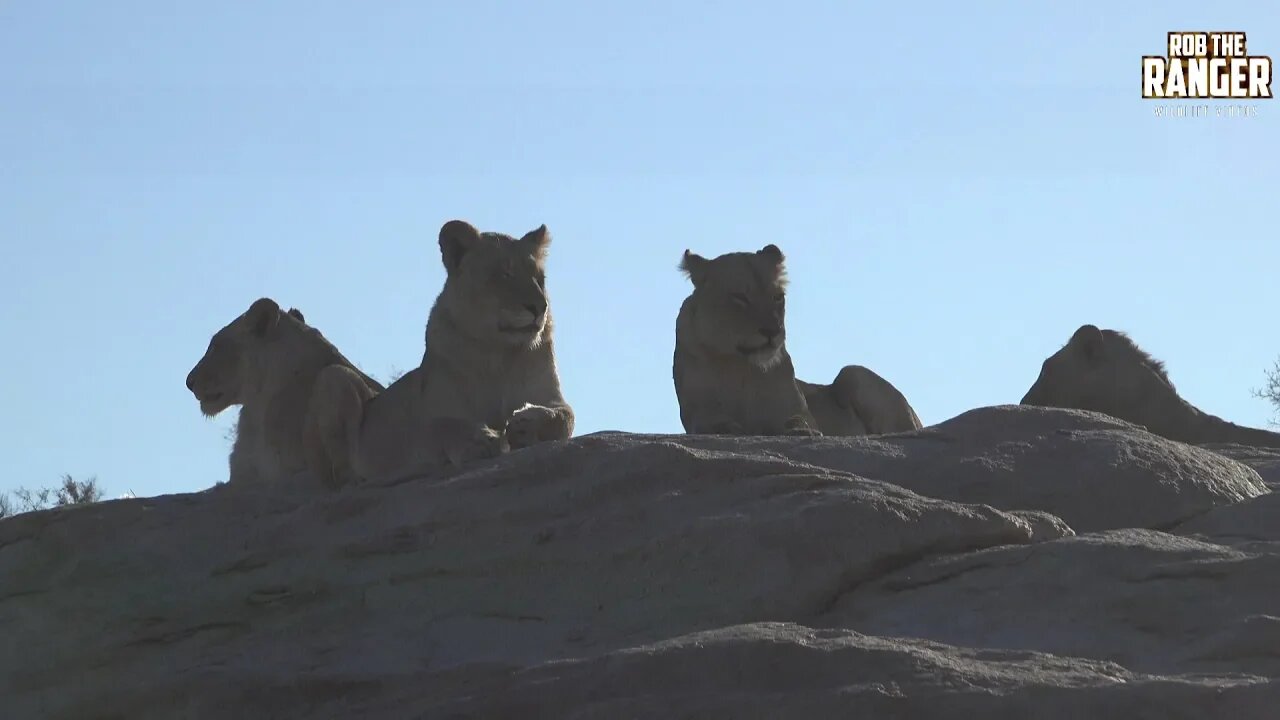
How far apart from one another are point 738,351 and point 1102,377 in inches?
102

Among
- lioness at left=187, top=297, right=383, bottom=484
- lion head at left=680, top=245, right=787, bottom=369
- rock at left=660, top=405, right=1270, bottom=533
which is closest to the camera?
rock at left=660, top=405, right=1270, bottom=533

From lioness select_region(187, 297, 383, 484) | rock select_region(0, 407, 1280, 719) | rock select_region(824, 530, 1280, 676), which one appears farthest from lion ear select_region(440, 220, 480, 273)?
rock select_region(824, 530, 1280, 676)

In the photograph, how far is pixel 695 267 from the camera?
1309 centimetres

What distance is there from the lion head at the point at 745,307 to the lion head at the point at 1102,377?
6.17ft

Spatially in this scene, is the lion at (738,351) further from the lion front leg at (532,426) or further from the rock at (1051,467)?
the rock at (1051,467)

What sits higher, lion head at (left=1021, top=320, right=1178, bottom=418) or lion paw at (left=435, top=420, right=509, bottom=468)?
lion head at (left=1021, top=320, right=1178, bottom=418)

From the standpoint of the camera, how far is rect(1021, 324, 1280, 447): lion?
13234 millimetres

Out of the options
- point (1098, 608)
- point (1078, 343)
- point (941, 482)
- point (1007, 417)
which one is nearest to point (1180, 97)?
point (1078, 343)

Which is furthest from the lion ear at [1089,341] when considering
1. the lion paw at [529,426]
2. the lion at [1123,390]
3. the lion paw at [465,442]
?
the lion paw at [465,442]

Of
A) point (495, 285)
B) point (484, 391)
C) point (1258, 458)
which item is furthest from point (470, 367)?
point (1258, 458)

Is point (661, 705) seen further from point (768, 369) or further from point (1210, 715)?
point (768, 369)

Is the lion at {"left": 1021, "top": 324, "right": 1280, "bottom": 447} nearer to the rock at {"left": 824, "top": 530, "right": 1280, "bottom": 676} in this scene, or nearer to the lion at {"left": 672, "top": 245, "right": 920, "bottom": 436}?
the lion at {"left": 672, "top": 245, "right": 920, "bottom": 436}

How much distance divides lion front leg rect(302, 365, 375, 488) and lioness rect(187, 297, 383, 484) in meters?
0.53

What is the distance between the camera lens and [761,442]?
30.6ft
